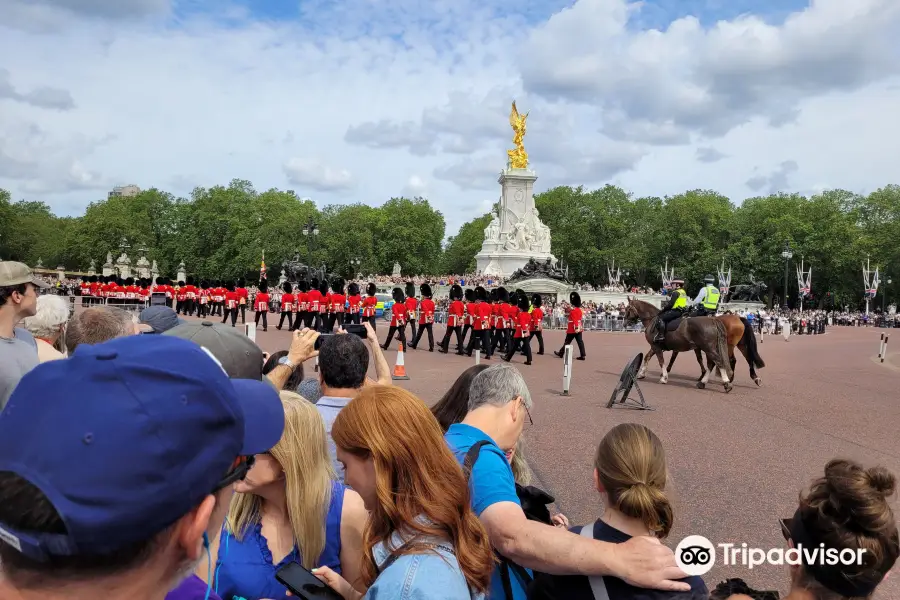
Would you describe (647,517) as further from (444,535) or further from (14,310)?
(14,310)

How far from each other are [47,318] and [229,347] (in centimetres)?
319

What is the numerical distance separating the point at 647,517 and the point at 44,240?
101791mm

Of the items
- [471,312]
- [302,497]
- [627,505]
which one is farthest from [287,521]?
[471,312]

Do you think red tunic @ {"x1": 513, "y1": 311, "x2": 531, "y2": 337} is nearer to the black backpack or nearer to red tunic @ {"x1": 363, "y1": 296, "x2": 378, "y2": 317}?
red tunic @ {"x1": 363, "y1": 296, "x2": 378, "y2": 317}

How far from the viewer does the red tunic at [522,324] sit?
17.0 metres

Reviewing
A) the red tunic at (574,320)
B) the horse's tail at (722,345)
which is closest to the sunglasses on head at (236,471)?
the horse's tail at (722,345)

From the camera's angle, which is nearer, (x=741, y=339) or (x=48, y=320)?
(x=48, y=320)

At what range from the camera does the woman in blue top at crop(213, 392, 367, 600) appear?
2.44m

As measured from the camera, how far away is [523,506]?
2625mm

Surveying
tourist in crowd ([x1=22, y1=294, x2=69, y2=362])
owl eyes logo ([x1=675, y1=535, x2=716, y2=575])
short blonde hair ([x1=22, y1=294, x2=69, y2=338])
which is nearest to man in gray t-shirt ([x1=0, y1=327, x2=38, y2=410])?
tourist in crowd ([x1=22, y1=294, x2=69, y2=362])

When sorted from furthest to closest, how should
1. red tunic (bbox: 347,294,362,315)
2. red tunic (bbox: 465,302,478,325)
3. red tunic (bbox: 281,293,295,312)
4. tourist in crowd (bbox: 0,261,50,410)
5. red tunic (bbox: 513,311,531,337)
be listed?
red tunic (bbox: 281,293,295,312) < red tunic (bbox: 347,294,362,315) < red tunic (bbox: 465,302,478,325) < red tunic (bbox: 513,311,531,337) < tourist in crowd (bbox: 0,261,50,410)

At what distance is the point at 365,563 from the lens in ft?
6.75

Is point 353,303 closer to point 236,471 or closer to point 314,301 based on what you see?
point 314,301

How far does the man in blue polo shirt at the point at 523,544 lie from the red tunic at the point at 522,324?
14187mm
